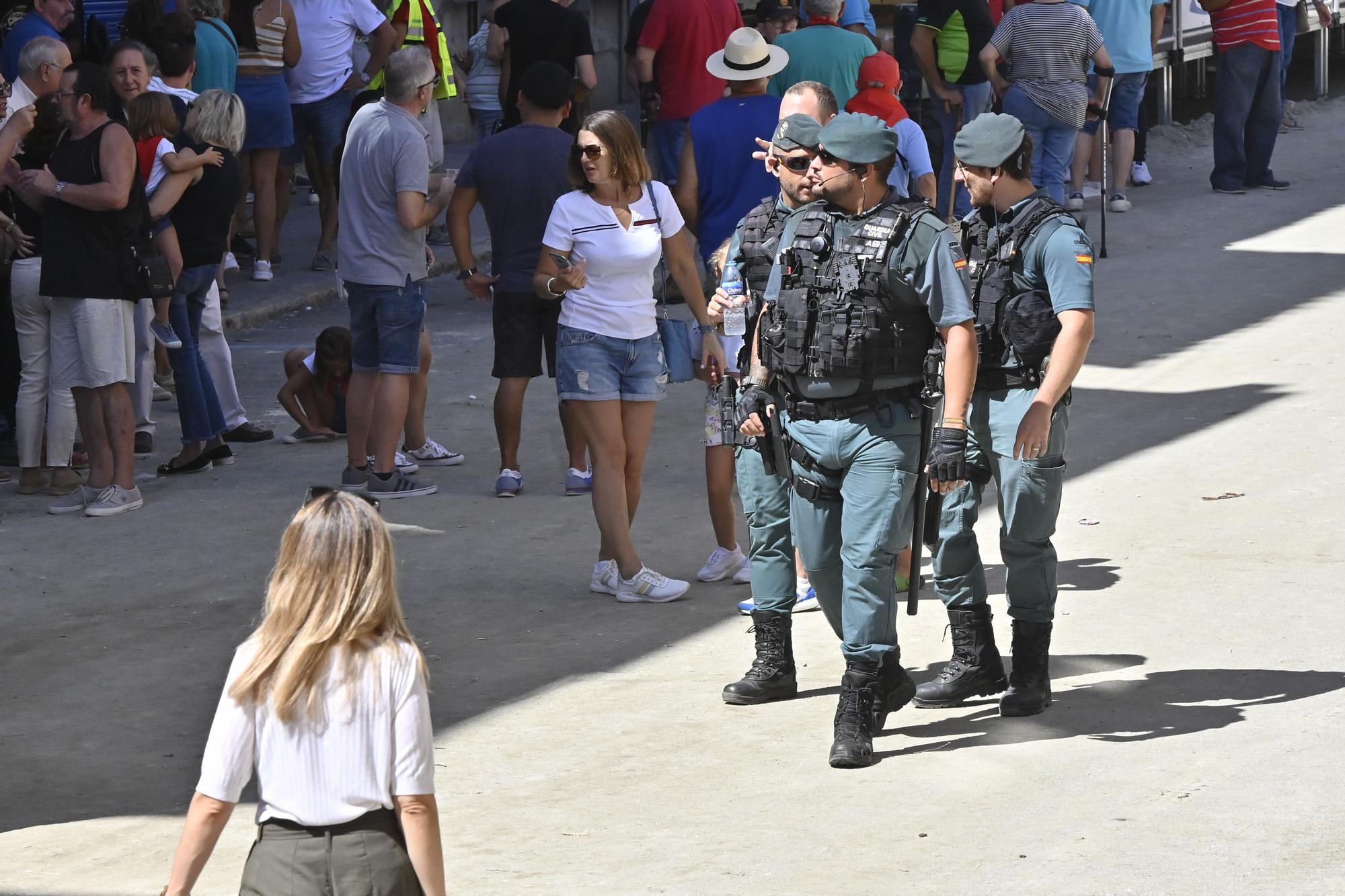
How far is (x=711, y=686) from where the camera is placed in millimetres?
6234

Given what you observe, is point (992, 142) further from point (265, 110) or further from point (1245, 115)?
point (1245, 115)

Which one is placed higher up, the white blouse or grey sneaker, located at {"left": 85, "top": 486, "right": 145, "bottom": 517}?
the white blouse

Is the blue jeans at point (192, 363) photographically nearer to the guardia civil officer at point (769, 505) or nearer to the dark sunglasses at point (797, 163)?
the guardia civil officer at point (769, 505)

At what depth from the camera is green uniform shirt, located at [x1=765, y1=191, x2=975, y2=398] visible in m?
5.27

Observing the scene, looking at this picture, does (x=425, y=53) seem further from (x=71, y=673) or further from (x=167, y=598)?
(x=71, y=673)

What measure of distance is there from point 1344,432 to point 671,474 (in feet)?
10.9

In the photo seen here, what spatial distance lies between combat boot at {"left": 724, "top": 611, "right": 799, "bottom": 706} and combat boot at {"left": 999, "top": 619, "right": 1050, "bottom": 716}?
0.70 meters

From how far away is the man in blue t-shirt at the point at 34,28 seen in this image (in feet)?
34.1

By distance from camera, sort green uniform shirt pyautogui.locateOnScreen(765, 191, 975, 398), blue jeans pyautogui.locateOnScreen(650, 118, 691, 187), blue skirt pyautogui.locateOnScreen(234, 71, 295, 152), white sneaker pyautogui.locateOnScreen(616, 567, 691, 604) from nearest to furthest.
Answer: green uniform shirt pyautogui.locateOnScreen(765, 191, 975, 398), white sneaker pyautogui.locateOnScreen(616, 567, 691, 604), blue skirt pyautogui.locateOnScreen(234, 71, 295, 152), blue jeans pyautogui.locateOnScreen(650, 118, 691, 187)

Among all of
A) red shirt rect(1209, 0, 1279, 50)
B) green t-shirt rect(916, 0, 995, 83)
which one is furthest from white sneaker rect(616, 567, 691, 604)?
red shirt rect(1209, 0, 1279, 50)

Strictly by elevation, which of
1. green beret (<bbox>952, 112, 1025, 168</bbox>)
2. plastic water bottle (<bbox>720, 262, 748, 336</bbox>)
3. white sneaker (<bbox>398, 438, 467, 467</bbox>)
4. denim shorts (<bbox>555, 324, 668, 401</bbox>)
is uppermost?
green beret (<bbox>952, 112, 1025, 168</bbox>)

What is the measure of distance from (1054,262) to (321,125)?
26.7 ft

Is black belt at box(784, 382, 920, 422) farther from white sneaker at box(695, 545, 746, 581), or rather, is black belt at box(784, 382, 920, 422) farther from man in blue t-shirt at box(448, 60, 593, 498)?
man in blue t-shirt at box(448, 60, 593, 498)

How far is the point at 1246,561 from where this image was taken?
7387mm
